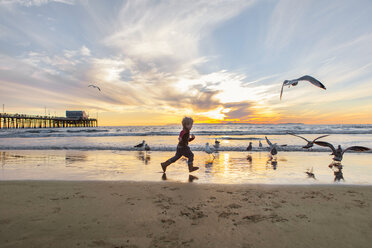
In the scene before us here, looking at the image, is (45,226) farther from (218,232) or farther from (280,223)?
(280,223)

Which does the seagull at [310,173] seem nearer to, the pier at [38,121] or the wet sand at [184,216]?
the wet sand at [184,216]

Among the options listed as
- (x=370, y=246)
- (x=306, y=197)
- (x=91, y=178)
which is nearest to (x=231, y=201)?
(x=306, y=197)

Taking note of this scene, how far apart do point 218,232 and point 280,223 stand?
92 centimetres

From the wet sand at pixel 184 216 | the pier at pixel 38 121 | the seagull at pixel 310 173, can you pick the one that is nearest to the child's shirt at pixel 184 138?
the wet sand at pixel 184 216

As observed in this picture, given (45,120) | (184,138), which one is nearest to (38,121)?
(45,120)

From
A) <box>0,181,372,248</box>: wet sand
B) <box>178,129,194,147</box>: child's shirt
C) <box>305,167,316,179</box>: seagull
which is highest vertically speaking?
<box>178,129,194,147</box>: child's shirt

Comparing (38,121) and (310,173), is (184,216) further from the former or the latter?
(38,121)

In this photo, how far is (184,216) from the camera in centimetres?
311

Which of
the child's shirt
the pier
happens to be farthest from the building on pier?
the child's shirt

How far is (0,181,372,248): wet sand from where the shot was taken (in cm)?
248

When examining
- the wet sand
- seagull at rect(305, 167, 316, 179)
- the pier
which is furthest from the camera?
the pier

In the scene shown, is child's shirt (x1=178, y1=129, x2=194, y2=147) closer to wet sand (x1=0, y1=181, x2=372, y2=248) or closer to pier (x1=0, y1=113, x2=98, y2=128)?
wet sand (x1=0, y1=181, x2=372, y2=248)

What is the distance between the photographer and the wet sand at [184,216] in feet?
8.15

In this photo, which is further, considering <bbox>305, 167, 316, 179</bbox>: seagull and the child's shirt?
the child's shirt
